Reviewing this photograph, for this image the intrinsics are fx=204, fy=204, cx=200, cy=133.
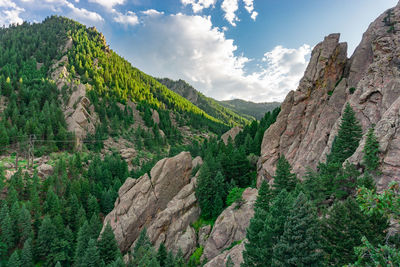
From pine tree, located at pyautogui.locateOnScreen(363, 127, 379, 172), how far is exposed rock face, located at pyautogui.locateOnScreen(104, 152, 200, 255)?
1115 inches

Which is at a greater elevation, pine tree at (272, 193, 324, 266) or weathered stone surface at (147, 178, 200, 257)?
pine tree at (272, 193, 324, 266)

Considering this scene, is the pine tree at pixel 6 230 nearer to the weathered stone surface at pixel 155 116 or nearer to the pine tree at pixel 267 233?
the pine tree at pixel 267 233

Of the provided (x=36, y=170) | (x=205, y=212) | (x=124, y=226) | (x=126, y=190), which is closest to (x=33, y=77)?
(x=36, y=170)

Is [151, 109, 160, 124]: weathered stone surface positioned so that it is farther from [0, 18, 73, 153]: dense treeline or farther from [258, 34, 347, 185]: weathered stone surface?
[258, 34, 347, 185]: weathered stone surface

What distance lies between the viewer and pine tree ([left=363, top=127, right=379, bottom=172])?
20.6 meters

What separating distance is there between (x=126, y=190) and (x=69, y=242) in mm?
16234

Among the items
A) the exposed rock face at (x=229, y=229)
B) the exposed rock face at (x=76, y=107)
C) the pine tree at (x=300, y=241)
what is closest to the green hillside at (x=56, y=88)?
the exposed rock face at (x=76, y=107)

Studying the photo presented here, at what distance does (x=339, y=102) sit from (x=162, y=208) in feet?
133

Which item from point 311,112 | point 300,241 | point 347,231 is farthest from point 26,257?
point 311,112

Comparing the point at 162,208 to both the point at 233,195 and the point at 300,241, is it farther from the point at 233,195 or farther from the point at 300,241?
the point at 300,241

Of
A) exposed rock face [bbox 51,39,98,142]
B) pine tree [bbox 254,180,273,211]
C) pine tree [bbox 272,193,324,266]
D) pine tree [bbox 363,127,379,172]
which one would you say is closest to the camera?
pine tree [bbox 272,193,324,266]

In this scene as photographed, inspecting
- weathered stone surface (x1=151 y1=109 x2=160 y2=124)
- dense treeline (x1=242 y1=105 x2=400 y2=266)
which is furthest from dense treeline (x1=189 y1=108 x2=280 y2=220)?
weathered stone surface (x1=151 y1=109 x2=160 y2=124)

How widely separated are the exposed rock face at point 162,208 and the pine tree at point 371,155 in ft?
92.9

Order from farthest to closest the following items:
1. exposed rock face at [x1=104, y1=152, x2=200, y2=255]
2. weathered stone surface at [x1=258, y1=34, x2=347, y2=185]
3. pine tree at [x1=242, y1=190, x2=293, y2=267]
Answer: exposed rock face at [x1=104, y1=152, x2=200, y2=255]
weathered stone surface at [x1=258, y1=34, x2=347, y2=185]
pine tree at [x1=242, y1=190, x2=293, y2=267]
